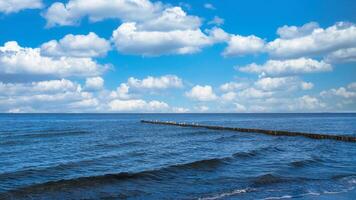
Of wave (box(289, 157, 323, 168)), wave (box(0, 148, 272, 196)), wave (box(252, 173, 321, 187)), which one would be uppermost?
wave (box(289, 157, 323, 168))

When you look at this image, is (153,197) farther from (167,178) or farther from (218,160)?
(218,160)

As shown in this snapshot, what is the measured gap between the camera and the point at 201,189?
19.6 metres

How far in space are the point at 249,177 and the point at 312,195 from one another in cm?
543

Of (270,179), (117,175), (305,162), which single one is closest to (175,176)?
(117,175)

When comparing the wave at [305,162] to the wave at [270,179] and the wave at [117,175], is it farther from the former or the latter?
the wave at [117,175]

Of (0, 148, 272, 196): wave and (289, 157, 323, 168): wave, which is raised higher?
(289, 157, 323, 168): wave

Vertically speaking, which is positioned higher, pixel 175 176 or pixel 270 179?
pixel 270 179

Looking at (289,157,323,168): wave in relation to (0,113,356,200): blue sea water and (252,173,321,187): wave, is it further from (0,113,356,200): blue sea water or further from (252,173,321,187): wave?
(252,173,321,187): wave

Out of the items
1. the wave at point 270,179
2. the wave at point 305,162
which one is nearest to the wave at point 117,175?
the wave at point 270,179

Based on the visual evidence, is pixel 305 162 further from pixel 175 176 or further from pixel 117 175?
pixel 117 175

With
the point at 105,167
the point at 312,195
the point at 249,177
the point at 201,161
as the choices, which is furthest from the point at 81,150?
the point at 312,195

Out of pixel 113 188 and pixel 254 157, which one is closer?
pixel 113 188

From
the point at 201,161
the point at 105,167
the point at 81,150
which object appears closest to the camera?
the point at 105,167

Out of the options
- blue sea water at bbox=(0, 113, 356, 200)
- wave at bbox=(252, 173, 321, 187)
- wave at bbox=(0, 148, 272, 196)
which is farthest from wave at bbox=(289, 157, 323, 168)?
wave at bbox=(0, 148, 272, 196)
